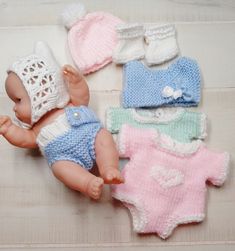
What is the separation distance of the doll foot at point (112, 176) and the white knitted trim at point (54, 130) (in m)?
0.13

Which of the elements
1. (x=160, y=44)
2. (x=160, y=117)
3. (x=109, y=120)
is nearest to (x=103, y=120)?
(x=109, y=120)

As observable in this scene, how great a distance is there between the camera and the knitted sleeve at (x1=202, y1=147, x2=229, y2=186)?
1.15 m

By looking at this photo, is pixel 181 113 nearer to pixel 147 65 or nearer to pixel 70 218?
pixel 147 65

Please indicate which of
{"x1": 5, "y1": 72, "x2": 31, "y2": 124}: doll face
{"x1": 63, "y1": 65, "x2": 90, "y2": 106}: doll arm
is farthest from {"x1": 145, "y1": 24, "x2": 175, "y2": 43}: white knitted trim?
{"x1": 5, "y1": 72, "x2": 31, "y2": 124}: doll face

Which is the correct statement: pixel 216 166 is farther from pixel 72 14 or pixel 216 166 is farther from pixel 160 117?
pixel 72 14

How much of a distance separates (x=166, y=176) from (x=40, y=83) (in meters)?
0.35

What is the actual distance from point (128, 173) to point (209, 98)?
0.93ft

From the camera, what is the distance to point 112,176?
1.03 m

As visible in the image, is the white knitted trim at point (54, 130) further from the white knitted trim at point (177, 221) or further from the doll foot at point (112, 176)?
the white knitted trim at point (177, 221)

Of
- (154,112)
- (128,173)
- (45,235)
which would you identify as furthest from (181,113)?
(45,235)

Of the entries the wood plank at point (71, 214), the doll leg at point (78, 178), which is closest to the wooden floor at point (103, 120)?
the wood plank at point (71, 214)

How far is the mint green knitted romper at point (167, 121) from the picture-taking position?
1188 millimetres

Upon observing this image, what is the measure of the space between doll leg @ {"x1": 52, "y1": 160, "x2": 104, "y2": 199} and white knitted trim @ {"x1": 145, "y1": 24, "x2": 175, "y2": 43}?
1.30 ft

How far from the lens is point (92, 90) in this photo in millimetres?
1251
